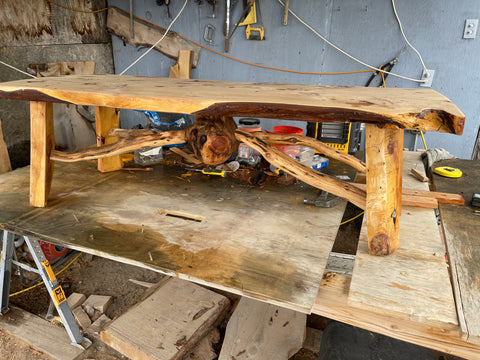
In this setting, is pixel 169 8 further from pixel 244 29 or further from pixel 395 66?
pixel 395 66

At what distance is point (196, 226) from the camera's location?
1.39 meters

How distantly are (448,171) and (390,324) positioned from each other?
1183mm

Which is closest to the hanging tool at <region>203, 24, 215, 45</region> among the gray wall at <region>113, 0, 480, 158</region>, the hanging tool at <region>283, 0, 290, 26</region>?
the gray wall at <region>113, 0, 480, 158</region>

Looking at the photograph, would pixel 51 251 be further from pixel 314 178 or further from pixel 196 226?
pixel 314 178

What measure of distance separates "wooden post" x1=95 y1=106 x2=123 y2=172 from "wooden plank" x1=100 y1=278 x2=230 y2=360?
0.78 metres

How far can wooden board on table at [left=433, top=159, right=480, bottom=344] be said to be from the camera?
873 mm

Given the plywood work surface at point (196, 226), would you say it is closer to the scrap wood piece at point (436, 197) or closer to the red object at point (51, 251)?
the scrap wood piece at point (436, 197)

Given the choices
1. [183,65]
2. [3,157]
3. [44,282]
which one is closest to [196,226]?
[44,282]

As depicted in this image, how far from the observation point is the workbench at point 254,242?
943mm

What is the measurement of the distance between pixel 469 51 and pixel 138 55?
307 cm

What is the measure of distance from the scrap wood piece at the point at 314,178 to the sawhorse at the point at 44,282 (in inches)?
44.8

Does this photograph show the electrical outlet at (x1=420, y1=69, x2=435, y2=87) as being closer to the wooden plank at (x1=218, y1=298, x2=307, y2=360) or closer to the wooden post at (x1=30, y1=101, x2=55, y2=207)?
the wooden plank at (x1=218, y1=298, x2=307, y2=360)

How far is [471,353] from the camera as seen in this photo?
876 mm

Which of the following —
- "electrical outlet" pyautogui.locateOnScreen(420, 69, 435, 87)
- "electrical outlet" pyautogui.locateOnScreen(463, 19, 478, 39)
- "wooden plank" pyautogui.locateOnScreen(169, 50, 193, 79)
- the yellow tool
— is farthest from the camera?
"wooden plank" pyautogui.locateOnScreen(169, 50, 193, 79)
